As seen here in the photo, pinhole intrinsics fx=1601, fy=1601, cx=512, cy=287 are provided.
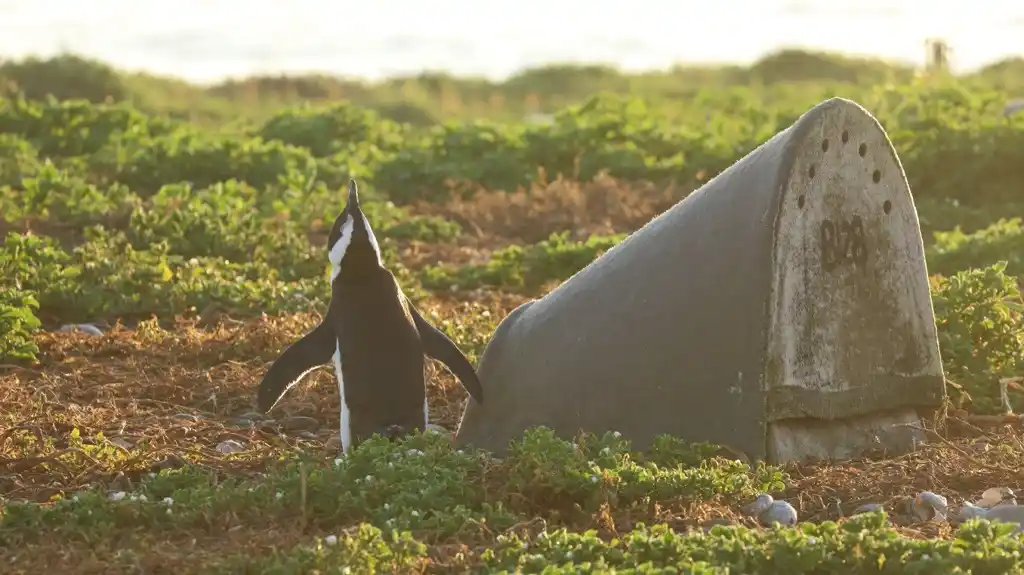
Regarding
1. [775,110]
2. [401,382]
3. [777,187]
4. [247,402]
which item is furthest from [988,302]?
[775,110]

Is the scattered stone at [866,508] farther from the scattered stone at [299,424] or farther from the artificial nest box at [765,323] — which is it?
→ the scattered stone at [299,424]

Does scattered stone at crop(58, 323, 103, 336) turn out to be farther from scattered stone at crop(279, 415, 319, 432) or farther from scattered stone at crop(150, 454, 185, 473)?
scattered stone at crop(150, 454, 185, 473)

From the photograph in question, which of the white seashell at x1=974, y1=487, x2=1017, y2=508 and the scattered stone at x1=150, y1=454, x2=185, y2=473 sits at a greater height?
the white seashell at x1=974, y1=487, x2=1017, y2=508

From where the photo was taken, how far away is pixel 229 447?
6742mm

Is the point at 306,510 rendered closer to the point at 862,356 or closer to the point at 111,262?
the point at 862,356

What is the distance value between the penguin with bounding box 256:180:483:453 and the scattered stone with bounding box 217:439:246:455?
0.28 meters

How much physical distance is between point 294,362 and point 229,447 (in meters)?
0.47

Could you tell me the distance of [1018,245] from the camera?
10188mm

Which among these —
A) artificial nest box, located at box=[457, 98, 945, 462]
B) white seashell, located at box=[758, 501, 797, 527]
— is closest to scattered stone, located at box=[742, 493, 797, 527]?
white seashell, located at box=[758, 501, 797, 527]

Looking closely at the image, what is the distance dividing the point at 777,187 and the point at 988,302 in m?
1.99

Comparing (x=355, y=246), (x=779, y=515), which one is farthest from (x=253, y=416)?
(x=779, y=515)

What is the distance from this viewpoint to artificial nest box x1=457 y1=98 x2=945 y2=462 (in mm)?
5980

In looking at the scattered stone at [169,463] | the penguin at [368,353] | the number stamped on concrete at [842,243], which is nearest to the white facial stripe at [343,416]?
the penguin at [368,353]

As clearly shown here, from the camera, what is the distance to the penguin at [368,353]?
6512 mm
